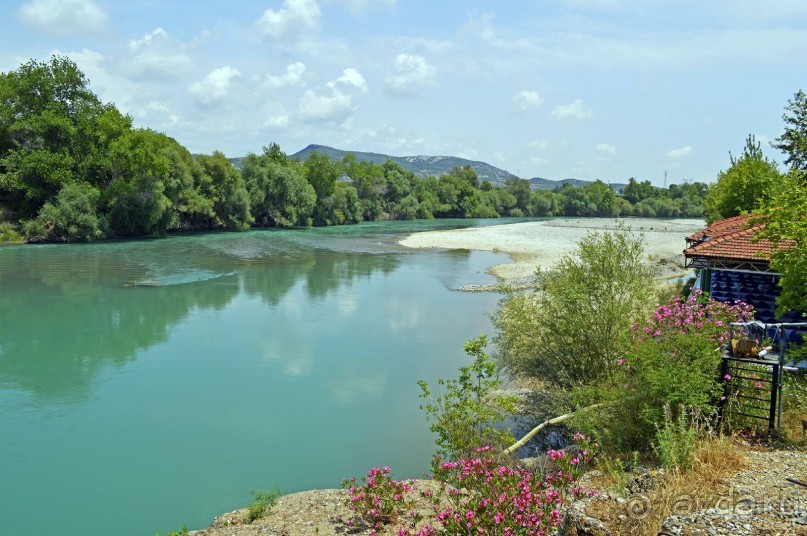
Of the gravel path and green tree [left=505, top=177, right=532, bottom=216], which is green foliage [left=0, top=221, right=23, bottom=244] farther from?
green tree [left=505, top=177, right=532, bottom=216]

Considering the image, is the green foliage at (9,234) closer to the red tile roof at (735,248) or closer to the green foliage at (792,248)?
the red tile roof at (735,248)

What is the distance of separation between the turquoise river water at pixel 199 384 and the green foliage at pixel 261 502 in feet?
2.01

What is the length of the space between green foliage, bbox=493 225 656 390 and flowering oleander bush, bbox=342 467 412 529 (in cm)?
520

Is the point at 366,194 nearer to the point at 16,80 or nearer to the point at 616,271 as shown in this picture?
the point at 16,80

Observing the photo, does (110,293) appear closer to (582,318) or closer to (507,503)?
(582,318)

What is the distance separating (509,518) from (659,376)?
414 centimetres

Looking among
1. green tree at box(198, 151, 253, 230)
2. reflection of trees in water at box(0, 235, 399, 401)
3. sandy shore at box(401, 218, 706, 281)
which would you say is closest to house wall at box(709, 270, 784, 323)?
reflection of trees in water at box(0, 235, 399, 401)

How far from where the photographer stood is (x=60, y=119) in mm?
53500

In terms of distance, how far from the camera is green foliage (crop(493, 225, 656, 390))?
13250 millimetres

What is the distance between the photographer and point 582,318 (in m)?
13.2

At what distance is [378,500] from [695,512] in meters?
4.50

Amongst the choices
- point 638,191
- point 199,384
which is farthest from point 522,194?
point 199,384

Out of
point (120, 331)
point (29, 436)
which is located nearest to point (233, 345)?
point (120, 331)

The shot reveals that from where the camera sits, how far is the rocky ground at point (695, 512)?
231 inches
